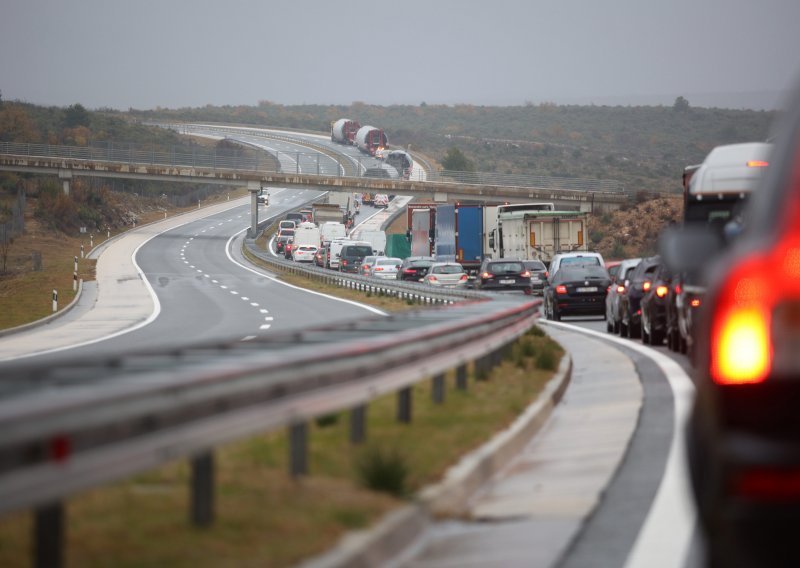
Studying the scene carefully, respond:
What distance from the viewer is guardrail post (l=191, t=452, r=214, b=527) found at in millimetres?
7289

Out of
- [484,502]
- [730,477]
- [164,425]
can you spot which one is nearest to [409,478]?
[484,502]

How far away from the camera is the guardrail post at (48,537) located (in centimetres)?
572

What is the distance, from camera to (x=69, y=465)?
563 centimetres

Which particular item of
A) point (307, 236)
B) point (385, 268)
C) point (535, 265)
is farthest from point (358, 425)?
point (307, 236)

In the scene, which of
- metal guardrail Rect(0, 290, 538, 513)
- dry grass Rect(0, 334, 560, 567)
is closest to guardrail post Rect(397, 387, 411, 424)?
dry grass Rect(0, 334, 560, 567)

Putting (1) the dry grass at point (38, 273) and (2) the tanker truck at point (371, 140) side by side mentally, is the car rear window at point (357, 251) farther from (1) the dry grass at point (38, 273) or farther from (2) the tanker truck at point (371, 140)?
(2) the tanker truck at point (371, 140)

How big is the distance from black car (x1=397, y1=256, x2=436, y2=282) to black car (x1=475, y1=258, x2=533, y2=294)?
438 inches

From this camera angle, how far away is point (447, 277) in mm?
49781

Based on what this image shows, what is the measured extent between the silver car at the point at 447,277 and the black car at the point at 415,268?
5671mm

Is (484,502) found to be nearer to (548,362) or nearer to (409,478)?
(409,478)

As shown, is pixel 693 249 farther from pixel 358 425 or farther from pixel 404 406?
pixel 404 406

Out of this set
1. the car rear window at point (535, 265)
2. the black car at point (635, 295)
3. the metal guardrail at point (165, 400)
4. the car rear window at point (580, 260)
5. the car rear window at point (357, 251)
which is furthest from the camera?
the car rear window at point (357, 251)

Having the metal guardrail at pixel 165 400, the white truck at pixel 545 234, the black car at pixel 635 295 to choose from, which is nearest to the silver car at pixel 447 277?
the white truck at pixel 545 234

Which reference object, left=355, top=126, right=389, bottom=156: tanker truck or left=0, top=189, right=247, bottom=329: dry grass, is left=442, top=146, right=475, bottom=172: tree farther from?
left=0, top=189, right=247, bottom=329: dry grass
